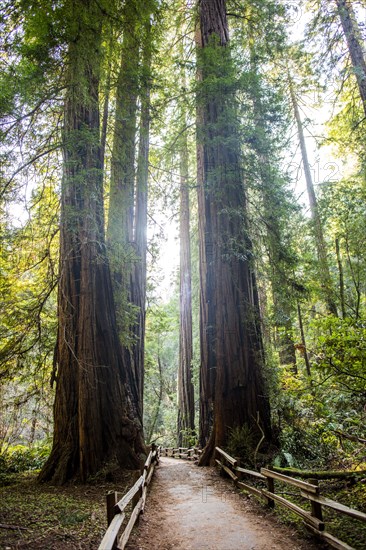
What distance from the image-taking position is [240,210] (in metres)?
8.89

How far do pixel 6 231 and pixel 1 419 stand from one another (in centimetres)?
530

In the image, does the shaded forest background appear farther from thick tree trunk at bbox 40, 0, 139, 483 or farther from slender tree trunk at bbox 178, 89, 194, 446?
slender tree trunk at bbox 178, 89, 194, 446

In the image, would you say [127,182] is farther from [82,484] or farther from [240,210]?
[82,484]

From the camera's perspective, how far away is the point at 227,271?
8.82 meters

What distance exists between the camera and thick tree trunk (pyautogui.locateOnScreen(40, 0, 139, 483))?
6941mm

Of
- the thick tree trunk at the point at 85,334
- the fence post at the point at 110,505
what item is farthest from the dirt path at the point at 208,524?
the thick tree trunk at the point at 85,334

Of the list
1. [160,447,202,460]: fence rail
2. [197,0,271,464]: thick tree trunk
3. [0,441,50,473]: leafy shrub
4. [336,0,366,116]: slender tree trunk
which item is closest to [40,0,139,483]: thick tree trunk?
[197,0,271,464]: thick tree trunk

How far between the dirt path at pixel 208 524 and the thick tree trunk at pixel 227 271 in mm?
1602

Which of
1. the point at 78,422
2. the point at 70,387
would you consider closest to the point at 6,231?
the point at 70,387

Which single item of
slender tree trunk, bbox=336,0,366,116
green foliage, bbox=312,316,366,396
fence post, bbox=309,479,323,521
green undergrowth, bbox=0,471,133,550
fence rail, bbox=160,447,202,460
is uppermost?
slender tree trunk, bbox=336,0,366,116

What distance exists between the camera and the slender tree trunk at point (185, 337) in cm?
1541

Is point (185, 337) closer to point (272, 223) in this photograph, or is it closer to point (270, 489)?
point (272, 223)

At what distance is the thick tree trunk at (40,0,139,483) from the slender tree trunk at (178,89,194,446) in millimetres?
7336

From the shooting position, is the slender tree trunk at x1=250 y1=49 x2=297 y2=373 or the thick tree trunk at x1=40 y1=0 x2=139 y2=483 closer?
the thick tree trunk at x1=40 y1=0 x2=139 y2=483
